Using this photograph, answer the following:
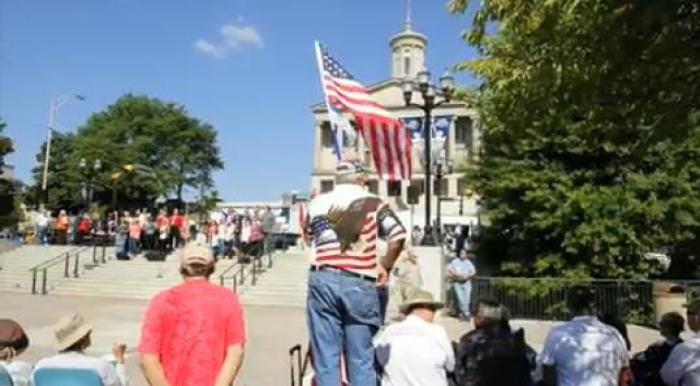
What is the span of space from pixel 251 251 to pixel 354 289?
71.3ft

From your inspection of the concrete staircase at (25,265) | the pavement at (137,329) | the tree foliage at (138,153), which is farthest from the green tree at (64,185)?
the pavement at (137,329)

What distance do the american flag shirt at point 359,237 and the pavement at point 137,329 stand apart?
17.3 ft

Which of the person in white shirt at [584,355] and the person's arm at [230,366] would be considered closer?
the person's arm at [230,366]

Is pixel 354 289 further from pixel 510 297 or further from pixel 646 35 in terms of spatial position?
pixel 510 297

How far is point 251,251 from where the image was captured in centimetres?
2584

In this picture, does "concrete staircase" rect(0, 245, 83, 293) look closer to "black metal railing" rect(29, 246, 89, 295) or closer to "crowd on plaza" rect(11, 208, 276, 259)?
"black metal railing" rect(29, 246, 89, 295)

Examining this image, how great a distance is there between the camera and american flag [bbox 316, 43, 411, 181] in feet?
46.4

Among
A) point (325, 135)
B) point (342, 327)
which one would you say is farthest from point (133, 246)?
point (325, 135)

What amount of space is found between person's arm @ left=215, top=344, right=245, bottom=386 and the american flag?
33.7ft

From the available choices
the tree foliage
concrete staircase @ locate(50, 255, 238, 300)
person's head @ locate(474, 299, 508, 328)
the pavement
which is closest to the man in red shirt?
person's head @ locate(474, 299, 508, 328)

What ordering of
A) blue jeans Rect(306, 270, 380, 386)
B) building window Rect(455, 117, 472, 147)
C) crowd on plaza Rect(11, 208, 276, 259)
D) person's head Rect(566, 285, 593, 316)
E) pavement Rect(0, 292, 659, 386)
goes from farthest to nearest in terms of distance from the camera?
building window Rect(455, 117, 472, 147) → crowd on plaza Rect(11, 208, 276, 259) → pavement Rect(0, 292, 659, 386) → person's head Rect(566, 285, 593, 316) → blue jeans Rect(306, 270, 380, 386)

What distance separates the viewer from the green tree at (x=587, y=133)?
6449 mm

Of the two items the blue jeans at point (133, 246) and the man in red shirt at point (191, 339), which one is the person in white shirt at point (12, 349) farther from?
the blue jeans at point (133, 246)

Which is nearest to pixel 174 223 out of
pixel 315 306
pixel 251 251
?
pixel 251 251
